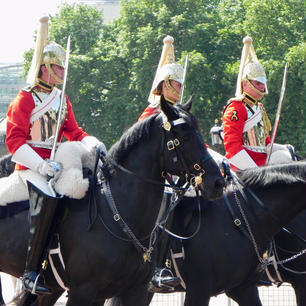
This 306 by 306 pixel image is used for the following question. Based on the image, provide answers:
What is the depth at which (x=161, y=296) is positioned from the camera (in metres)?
13.7

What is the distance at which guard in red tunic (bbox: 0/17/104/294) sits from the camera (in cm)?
691

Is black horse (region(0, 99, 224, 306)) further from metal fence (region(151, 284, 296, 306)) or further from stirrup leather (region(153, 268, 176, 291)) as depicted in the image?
metal fence (region(151, 284, 296, 306))

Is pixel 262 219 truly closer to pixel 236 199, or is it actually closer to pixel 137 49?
pixel 236 199

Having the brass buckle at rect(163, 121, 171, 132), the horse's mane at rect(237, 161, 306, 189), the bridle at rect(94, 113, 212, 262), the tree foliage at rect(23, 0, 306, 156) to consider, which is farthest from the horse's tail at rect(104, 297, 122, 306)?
the tree foliage at rect(23, 0, 306, 156)

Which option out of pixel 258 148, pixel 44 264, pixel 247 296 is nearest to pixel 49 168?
pixel 44 264

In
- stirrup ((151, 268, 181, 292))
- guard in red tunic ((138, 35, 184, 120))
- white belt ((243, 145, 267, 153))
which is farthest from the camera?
white belt ((243, 145, 267, 153))

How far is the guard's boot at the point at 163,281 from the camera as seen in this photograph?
7.64 meters

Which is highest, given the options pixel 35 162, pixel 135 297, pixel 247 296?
pixel 35 162

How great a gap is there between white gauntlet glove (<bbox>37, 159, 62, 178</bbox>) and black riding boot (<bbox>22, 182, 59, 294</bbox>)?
0.55ft

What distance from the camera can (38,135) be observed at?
7.46 meters

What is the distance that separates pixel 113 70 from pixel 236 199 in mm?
30894

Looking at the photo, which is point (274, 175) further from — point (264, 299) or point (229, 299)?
point (264, 299)

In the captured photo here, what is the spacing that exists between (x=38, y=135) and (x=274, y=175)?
2.30 m

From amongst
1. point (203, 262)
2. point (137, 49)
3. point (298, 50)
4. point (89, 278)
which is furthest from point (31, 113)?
point (137, 49)
